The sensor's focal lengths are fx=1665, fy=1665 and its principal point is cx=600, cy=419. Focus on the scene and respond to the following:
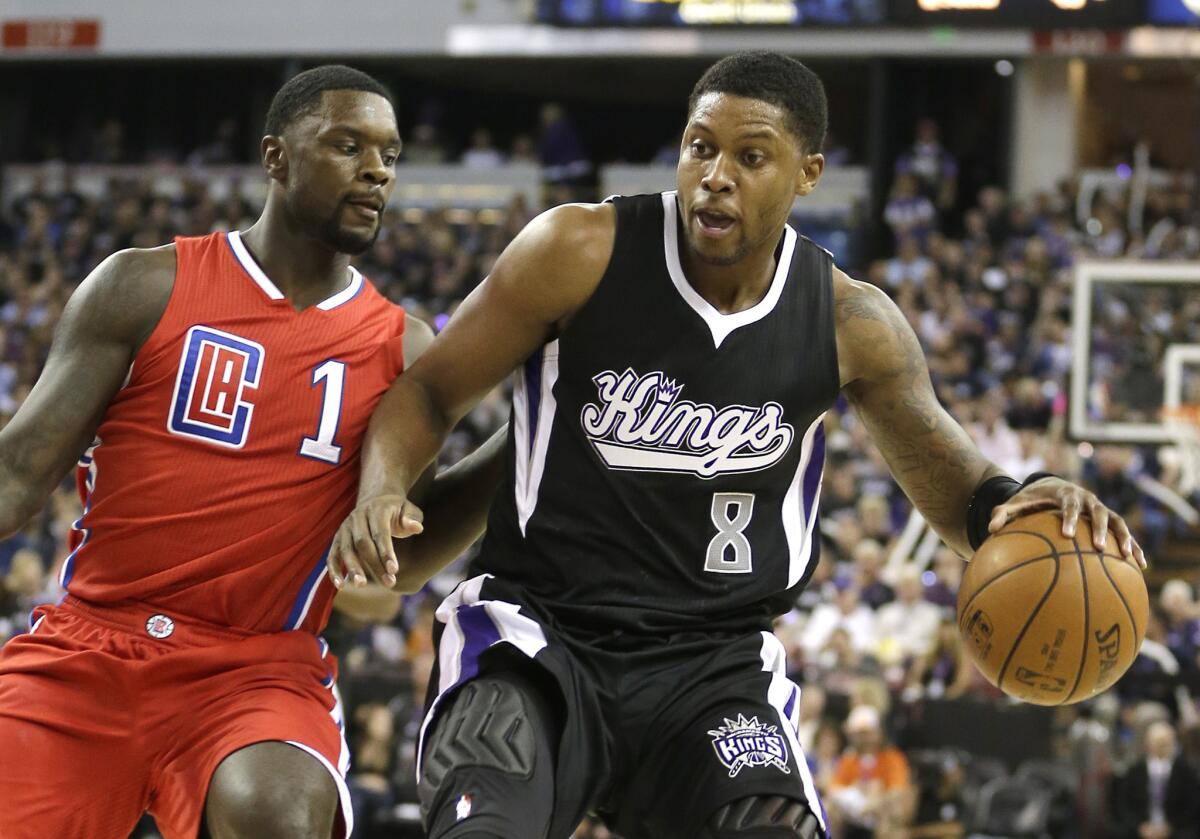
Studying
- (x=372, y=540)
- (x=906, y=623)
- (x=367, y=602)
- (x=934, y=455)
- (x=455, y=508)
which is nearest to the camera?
(x=372, y=540)

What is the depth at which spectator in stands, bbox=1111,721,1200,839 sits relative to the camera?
9.23 meters

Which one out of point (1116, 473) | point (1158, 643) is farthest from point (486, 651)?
point (1116, 473)

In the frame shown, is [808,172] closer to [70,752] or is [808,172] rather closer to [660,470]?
[660,470]

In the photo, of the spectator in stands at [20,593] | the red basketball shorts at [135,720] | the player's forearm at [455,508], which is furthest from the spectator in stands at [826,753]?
the red basketball shorts at [135,720]

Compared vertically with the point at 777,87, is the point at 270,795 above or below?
below

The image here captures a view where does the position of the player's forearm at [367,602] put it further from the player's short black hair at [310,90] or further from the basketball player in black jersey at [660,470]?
the player's short black hair at [310,90]

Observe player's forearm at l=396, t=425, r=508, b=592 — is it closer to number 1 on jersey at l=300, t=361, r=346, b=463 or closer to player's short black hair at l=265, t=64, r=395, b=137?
number 1 on jersey at l=300, t=361, r=346, b=463

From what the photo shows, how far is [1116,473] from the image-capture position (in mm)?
12617

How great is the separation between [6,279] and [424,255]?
5.17m

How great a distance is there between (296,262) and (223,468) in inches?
21.6

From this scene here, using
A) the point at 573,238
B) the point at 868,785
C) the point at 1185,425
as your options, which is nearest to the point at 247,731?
the point at 573,238

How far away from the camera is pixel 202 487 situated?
3826 mm

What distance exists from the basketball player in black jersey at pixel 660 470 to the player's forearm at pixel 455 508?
0.38m

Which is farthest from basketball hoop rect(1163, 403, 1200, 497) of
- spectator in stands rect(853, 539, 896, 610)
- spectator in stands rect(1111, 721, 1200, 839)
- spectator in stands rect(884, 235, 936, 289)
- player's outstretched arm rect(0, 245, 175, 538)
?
player's outstretched arm rect(0, 245, 175, 538)
